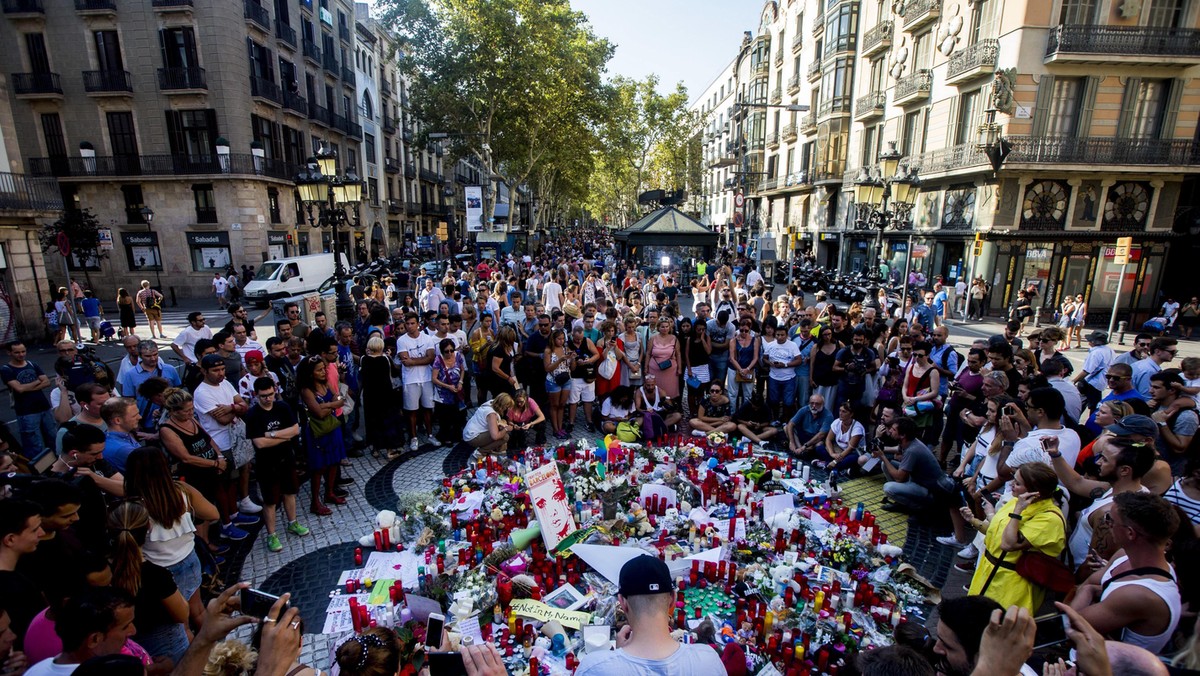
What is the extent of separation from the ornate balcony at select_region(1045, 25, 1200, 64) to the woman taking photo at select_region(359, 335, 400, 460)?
23995 mm

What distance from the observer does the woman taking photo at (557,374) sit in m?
8.86

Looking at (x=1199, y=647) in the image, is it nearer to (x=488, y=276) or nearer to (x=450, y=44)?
(x=488, y=276)

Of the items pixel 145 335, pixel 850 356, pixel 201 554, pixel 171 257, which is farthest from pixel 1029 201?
pixel 171 257

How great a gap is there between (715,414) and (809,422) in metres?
1.45

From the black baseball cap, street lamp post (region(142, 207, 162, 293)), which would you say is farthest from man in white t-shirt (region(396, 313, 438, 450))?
street lamp post (region(142, 207, 162, 293))

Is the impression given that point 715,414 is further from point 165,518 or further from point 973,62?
point 973,62

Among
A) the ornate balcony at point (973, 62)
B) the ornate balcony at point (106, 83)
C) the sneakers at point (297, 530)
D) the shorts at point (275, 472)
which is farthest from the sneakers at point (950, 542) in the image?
the ornate balcony at point (106, 83)

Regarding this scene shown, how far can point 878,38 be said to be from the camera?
28.2m

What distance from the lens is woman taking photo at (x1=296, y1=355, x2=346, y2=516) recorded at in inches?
254

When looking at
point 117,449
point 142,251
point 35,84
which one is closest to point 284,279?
point 142,251

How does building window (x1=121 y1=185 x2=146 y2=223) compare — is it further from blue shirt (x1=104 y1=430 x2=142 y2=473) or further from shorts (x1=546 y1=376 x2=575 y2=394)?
blue shirt (x1=104 y1=430 x2=142 y2=473)

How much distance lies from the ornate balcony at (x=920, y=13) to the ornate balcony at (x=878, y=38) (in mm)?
1877

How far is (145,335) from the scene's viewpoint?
17969mm

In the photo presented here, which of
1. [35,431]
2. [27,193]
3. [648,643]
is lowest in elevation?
[35,431]
